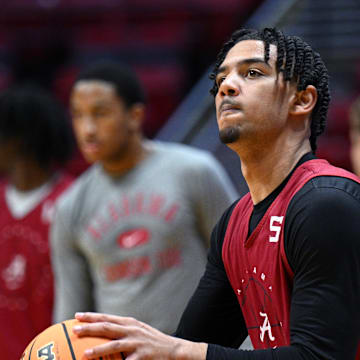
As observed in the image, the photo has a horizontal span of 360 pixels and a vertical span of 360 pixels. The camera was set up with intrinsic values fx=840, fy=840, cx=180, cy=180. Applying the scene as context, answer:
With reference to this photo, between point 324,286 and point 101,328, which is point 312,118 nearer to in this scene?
point 324,286

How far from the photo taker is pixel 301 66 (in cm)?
249

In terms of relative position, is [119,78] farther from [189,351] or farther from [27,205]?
[189,351]

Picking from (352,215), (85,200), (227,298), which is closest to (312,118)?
(352,215)

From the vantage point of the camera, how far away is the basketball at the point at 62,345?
93.9 inches

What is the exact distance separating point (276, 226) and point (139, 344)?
505 millimetres

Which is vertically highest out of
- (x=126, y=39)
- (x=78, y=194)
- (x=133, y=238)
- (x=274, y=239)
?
(x=126, y=39)

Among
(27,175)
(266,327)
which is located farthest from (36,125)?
(266,327)

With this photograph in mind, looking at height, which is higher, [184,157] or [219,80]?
[219,80]

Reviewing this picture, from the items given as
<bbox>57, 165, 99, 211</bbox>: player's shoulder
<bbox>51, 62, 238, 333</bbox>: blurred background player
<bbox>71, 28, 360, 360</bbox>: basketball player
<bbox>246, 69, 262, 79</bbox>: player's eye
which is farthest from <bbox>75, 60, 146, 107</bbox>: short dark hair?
<bbox>246, 69, 262, 79</bbox>: player's eye

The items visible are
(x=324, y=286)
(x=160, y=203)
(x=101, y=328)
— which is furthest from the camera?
(x=160, y=203)

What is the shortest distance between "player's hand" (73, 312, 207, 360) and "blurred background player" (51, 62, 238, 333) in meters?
1.99

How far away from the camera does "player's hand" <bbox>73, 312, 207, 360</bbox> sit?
225 centimetres

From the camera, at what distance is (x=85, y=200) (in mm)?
4695

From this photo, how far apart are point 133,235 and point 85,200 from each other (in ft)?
1.35
